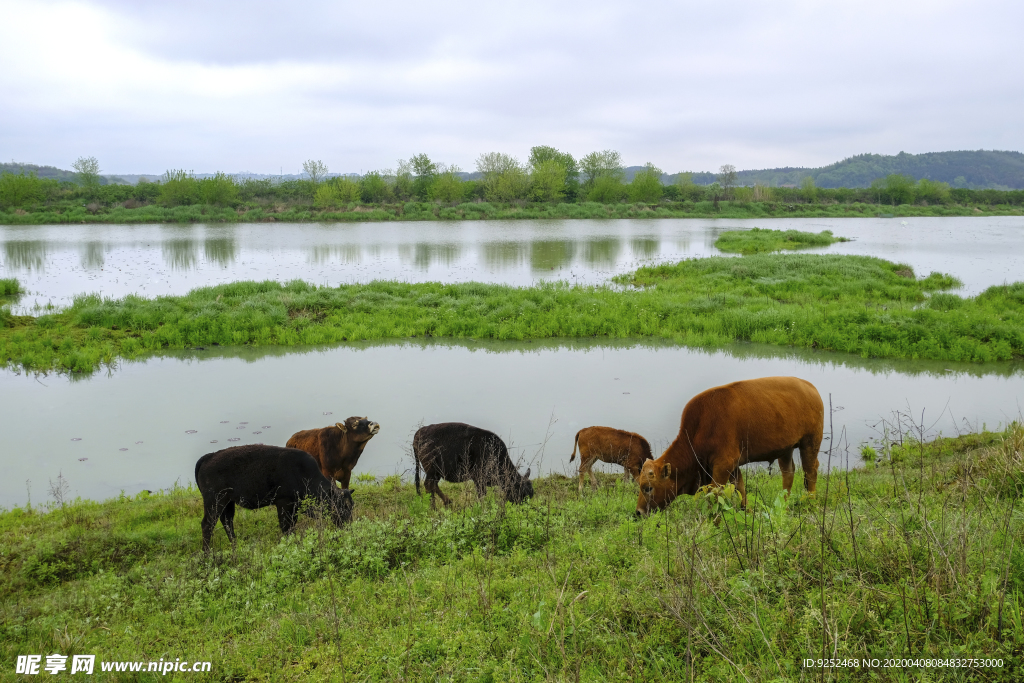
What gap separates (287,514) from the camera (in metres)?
6.15

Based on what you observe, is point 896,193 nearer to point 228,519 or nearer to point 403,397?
point 403,397

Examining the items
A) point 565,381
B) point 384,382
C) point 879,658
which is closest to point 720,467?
point 879,658

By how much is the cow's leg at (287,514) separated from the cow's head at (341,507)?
1.37ft

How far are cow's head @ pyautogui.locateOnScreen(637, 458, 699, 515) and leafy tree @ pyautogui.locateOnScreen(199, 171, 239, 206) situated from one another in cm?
8444

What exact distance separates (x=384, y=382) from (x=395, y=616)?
835cm

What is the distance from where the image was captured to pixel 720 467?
5.80 meters

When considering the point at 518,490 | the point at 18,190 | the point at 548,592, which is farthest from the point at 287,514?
the point at 18,190

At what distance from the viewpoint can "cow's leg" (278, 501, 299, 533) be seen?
6.12 meters

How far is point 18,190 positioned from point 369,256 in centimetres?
5839

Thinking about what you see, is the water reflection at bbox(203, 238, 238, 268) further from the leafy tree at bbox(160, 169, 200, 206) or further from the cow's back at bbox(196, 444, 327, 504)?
the leafy tree at bbox(160, 169, 200, 206)

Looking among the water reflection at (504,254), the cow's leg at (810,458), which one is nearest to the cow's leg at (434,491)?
the cow's leg at (810,458)

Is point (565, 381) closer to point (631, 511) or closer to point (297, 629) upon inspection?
point (631, 511)

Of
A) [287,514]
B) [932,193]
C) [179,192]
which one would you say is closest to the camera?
[287,514]

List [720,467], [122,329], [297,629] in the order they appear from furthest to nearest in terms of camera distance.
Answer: [122,329] < [720,467] < [297,629]
